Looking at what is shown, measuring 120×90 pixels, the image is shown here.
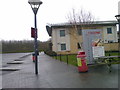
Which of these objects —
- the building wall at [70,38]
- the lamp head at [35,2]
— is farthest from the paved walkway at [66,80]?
the building wall at [70,38]

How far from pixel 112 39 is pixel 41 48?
127 ft

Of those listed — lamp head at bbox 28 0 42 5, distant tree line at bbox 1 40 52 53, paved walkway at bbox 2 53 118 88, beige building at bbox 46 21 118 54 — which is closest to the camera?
paved walkway at bbox 2 53 118 88

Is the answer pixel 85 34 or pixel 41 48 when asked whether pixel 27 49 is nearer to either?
pixel 41 48

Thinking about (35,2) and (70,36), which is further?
(70,36)

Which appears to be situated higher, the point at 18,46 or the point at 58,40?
the point at 58,40

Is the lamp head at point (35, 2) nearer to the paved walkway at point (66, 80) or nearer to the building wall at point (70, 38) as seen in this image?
the paved walkway at point (66, 80)

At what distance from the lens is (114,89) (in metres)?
7.58

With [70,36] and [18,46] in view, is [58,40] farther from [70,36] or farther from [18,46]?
[18,46]

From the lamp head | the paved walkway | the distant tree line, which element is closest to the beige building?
the lamp head

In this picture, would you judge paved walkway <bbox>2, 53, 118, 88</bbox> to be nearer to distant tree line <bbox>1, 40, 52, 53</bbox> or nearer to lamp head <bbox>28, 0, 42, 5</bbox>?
lamp head <bbox>28, 0, 42, 5</bbox>

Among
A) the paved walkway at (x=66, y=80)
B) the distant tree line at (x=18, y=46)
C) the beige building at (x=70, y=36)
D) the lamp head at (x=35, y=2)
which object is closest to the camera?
the paved walkway at (x=66, y=80)

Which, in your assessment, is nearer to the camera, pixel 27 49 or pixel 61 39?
pixel 61 39

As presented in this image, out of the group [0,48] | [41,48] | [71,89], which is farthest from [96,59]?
[0,48]

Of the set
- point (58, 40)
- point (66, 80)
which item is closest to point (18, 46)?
point (58, 40)
